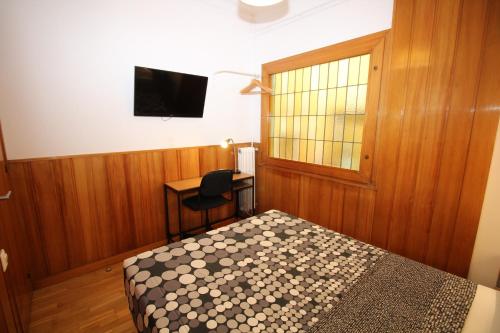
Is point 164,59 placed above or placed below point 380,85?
above

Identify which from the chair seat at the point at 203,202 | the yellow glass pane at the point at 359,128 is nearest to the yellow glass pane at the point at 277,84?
the yellow glass pane at the point at 359,128

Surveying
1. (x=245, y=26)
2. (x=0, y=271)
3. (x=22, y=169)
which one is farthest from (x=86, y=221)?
(x=245, y=26)

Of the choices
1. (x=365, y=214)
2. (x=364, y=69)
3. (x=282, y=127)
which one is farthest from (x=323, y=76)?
(x=365, y=214)

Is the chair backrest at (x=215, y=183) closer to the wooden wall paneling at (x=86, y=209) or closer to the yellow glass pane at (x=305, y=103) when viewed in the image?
the wooden wall paneling at (x=86, y=209)

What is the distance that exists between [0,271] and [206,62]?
2.58m

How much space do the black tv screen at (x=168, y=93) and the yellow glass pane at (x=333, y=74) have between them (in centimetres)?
142

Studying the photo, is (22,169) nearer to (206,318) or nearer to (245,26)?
(206,318)

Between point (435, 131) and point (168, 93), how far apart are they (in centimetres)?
251

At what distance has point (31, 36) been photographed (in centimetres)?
181

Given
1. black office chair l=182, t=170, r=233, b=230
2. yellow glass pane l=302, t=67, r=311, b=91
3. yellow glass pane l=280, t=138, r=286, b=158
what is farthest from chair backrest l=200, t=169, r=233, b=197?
yellow glass pane l=302, t=67, r=311, b=91

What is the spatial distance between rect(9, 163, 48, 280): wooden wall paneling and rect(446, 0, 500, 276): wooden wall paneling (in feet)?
11.4

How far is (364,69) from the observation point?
7.56 ft

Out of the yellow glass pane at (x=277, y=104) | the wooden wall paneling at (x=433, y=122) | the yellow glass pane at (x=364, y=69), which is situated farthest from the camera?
the yellow glass pane at (x=277, y=104)

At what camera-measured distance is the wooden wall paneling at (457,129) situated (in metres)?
1.68
